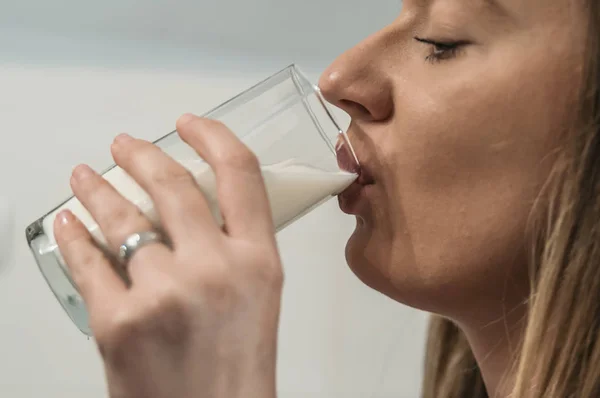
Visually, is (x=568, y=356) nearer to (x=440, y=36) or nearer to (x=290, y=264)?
(x=440, y=36)

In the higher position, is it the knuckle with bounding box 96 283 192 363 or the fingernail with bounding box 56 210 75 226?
the fingernail with bounding box 56 210 75 226

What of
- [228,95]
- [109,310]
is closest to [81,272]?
[109,310]

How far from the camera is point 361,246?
48 centimetres

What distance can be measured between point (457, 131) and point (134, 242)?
0.25 m

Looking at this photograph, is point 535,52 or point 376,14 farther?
point 376,14

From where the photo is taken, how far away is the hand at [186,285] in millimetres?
304

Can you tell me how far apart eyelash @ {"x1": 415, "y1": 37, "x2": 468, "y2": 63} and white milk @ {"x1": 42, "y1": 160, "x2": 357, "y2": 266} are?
11cm

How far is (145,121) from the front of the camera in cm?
92

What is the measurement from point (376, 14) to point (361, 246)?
0.64 m

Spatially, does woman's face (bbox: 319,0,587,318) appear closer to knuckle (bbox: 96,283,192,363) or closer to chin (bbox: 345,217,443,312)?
chin (bbox: 345,217,443,312)

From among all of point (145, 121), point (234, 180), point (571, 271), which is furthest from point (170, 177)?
point (145, 121)

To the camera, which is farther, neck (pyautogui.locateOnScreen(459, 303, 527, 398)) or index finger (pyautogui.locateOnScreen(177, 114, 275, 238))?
neck (pyautogui.locateOnScreen(459, 303, 527, 398))

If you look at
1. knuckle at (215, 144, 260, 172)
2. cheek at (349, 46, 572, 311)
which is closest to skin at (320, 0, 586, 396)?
cheek at (349, 46, 572, 311)

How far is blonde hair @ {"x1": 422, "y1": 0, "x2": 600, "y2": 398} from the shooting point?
413 millimetres
